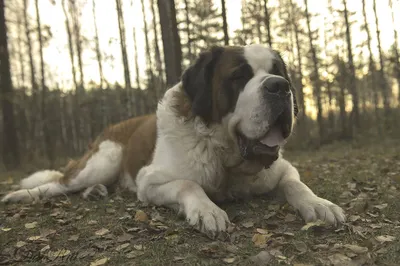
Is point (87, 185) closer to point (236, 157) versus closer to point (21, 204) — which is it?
point (21, 204)

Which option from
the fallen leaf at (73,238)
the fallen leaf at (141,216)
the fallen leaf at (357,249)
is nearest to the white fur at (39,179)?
the fallen leaf at (141,216)

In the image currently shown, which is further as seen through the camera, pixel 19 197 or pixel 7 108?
pixel 7 108

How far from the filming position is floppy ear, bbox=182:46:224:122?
3.17 meters

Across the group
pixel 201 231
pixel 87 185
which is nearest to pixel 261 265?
pixel 201 231

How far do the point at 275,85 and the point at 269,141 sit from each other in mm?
→ 417

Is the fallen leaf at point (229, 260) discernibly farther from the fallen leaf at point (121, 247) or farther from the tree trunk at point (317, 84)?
the tree trunk at point (317, 84)

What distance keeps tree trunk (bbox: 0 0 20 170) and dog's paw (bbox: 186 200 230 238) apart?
28.1 feet

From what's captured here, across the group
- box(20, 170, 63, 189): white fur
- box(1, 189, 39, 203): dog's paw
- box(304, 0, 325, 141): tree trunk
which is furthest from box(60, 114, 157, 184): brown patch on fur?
box(304, 0, 325, 141): tree trunk

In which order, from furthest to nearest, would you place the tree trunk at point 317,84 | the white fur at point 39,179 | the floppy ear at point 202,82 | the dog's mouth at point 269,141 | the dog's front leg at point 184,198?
the tree trunk at point 317,84
the white fur at point 39,179
the floppy ear at point 202,82
the dog's mouth at point 269,141
the dog's front leg at point 184,198

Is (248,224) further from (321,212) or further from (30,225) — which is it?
(30,225)

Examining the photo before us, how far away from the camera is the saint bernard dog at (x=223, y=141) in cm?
274

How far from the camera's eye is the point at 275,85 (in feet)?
8.89

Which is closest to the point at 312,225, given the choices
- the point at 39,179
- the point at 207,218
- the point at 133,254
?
the point at 207,218

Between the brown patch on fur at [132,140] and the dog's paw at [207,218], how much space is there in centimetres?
120
